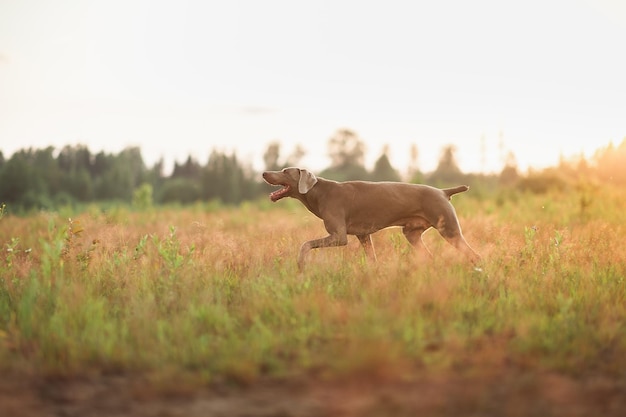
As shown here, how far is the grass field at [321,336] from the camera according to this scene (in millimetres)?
3969

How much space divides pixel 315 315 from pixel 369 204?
3114mm

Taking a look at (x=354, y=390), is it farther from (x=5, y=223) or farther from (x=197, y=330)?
(x=5, y=223)

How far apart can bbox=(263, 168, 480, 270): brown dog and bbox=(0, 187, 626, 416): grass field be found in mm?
492

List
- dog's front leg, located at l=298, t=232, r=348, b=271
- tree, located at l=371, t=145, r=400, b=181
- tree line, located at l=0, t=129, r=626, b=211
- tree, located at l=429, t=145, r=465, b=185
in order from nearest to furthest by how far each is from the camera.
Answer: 1. dog's front leg, located at l=298, t=232, r=348, b=271
2. tree line, located at l=0, t=129, r=626, b=211
3. tree, located at l=371, t=145, r=400, b=181
4. tree, located at l=429, t=145, r=465, b=185

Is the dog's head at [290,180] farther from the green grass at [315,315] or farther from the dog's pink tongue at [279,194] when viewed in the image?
the green grass at [315,315]

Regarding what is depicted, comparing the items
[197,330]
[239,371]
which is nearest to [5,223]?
[197,330]

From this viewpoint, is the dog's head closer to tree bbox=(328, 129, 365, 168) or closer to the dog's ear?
the dog's ear

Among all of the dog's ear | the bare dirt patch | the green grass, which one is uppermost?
the dog's ear

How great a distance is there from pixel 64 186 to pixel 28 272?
4506 cm

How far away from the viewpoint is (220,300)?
6008mm

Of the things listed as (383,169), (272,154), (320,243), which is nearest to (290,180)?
(320,243)

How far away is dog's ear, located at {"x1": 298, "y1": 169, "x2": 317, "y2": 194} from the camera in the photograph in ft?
26.1

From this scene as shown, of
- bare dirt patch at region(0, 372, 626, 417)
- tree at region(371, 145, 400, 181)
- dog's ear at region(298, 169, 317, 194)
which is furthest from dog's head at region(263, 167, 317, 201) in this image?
tree at region(371, 145, 400, 181)

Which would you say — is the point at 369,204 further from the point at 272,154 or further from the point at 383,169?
the point at 272,154
